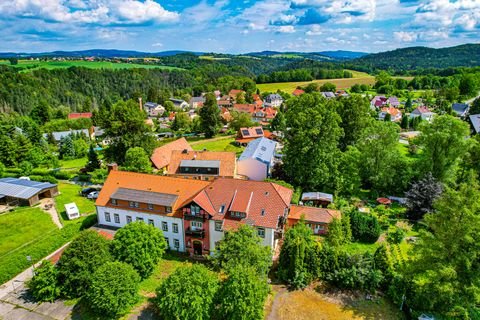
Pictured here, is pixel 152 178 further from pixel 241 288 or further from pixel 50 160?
pixel 50 160

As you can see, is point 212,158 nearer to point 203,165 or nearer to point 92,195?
point 203,165

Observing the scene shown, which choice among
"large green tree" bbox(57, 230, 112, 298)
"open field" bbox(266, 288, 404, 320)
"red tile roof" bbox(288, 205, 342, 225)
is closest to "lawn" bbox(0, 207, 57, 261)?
"large green tree" bbox(57, 230, 112, 298)

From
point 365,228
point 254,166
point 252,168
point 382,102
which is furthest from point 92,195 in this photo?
point 382,102

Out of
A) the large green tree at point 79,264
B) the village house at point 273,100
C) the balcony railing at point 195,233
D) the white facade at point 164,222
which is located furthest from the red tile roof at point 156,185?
the village house at point 273,100

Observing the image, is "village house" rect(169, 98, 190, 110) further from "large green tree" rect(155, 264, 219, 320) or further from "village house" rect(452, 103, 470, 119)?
"large green tree" rect(155, 264, 219, 320)

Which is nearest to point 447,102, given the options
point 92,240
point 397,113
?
point 397,113

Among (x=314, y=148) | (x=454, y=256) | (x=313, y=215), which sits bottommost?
(x=313, y=215)
